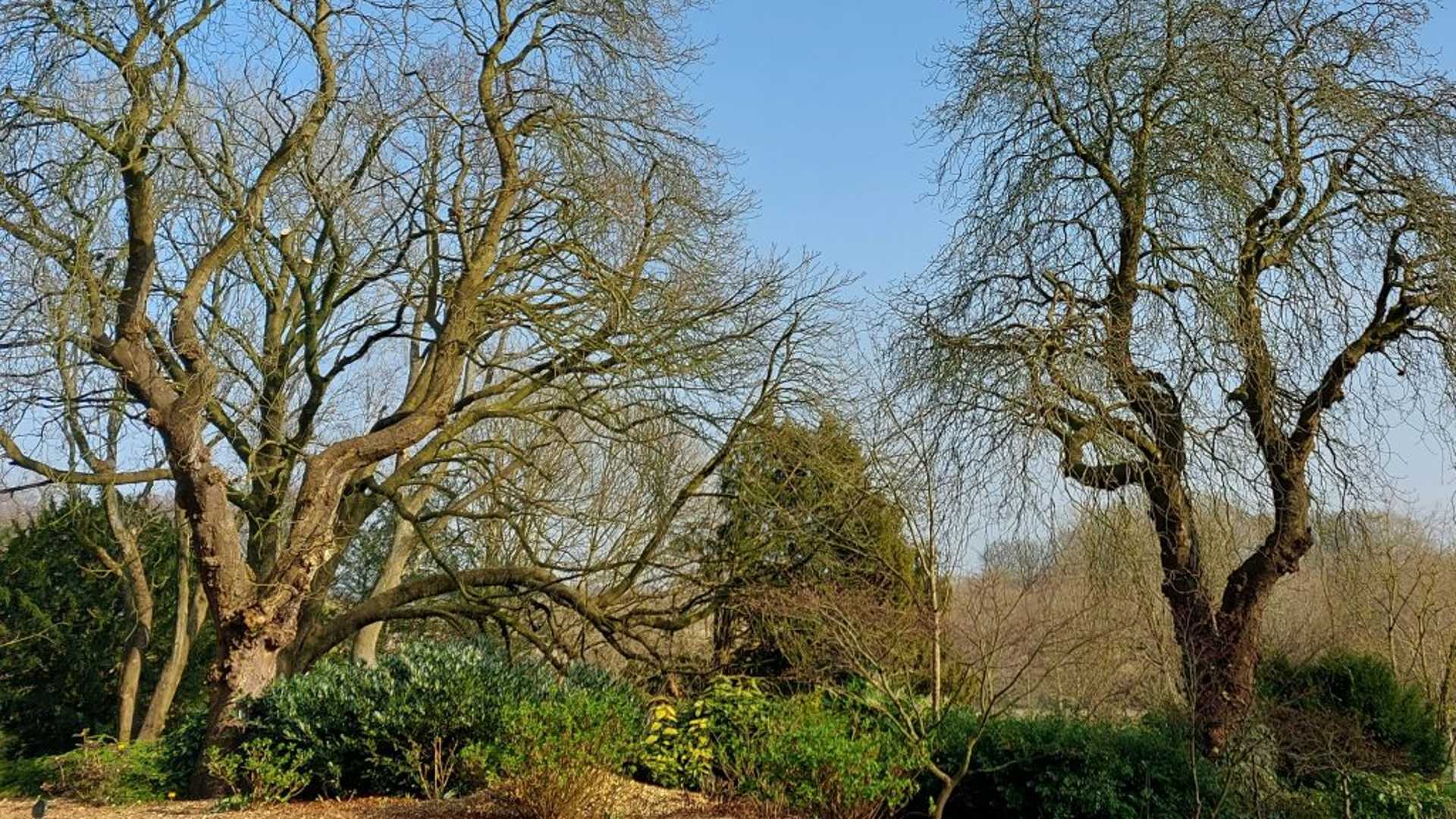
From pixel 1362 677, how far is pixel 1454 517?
9.88 ft

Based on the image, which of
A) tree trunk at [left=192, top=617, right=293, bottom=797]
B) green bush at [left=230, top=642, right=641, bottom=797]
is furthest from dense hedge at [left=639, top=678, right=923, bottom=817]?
tree trunk at [left=192, top=617, right=293, bottom=797]

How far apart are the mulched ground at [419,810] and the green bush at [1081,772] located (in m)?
2.03

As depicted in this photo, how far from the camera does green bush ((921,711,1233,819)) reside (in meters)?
7.39

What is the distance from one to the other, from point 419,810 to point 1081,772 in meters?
4.63

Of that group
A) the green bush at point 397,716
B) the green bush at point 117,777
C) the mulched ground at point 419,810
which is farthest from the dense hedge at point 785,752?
the green bush at point 117,777

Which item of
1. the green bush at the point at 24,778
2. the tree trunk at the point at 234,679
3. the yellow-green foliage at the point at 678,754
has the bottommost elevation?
the green bush at the point at 24,778

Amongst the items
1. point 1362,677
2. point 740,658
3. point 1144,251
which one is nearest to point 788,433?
point 740,658

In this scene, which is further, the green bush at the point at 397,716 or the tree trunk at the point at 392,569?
the tree trunk at the point at 392,569

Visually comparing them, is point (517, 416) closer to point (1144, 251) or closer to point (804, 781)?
point (804, 781)

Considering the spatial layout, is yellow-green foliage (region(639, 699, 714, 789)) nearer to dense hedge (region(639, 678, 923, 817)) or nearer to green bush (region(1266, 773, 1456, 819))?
dense hedge (region(639, 678, 923, 817))

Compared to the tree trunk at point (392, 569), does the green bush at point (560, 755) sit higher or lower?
lower

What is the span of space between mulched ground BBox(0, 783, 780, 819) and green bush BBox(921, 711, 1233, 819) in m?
2.03

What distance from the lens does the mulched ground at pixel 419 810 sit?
6.93 metres

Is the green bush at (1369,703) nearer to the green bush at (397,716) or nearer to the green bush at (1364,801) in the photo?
the green bush at (1364,801)
